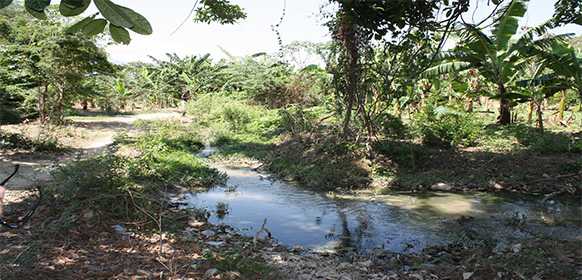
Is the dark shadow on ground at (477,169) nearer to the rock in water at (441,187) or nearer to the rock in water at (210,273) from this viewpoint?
the rock in water at (441,187)

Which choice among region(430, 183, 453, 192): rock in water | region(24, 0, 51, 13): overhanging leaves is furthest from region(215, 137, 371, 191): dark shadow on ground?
region(24, 0, 51, 13): overhanging leaves

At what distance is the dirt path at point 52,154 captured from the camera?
24.8 ft

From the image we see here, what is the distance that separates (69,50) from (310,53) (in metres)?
9.02

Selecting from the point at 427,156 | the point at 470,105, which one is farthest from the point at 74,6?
the point at 470,105

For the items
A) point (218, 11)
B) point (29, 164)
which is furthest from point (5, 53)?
point (218, 11)

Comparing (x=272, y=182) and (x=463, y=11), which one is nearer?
(x=463, y=11)

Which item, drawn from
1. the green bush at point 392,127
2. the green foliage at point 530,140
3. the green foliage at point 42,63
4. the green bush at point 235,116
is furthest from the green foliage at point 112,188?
the green bush at point 235,116

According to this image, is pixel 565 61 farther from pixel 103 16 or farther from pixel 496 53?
pixel 103 16

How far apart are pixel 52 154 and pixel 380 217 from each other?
7358 mm

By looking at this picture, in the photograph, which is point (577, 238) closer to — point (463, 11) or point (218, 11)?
point (463, 11)

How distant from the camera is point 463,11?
15.2 feet

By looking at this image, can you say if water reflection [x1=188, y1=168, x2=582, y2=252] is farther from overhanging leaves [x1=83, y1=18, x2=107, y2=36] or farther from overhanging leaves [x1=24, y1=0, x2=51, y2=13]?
overhanging leaves [x1=24, y1=0, x2=51, y2=13]

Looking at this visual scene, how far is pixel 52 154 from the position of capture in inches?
408

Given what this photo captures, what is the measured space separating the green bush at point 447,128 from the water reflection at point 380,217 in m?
2.95
